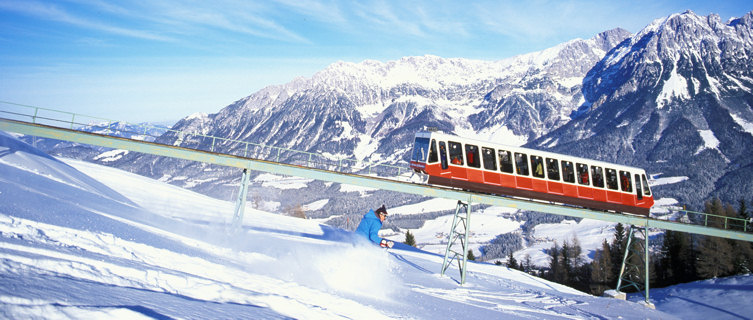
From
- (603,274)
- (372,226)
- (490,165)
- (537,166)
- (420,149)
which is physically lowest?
(603,274)

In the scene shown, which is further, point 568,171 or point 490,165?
point 568,171

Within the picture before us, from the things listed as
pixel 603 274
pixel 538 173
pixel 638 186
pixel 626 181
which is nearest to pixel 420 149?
pixel 538 173

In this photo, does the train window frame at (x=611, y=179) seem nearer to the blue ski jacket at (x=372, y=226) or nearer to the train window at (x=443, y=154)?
the train window at (x=443, y=154)

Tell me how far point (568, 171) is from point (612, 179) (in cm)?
365

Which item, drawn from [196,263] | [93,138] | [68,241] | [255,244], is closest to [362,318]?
[196,263]

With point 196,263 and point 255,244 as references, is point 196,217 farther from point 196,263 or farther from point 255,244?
point 196,263

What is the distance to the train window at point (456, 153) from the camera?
2073 cm

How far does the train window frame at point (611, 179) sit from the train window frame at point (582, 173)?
1427 millimetres

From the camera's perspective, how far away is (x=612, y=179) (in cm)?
2489

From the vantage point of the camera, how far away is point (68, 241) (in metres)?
7.46

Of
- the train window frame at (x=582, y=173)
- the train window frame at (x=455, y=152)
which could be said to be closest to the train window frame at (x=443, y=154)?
the train window frame at (x=455, y=152)

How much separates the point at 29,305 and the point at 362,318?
4.44m

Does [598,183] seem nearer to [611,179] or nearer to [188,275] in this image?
[611,179]

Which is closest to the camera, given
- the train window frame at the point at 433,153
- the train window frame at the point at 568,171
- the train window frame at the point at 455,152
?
the train window frame at the point at 433,153
